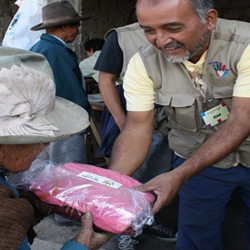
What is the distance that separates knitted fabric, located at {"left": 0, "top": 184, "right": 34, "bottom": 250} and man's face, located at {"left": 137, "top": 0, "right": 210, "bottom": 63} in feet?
3.06

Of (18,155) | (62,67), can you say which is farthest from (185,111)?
(62,67)

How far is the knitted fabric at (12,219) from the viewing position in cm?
131

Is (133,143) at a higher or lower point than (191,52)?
lower

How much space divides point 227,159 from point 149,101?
51 cm

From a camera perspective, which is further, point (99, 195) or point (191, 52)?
point (191, 52)

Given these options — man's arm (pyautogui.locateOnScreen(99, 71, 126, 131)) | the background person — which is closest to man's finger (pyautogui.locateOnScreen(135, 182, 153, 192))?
man's arm (pyautogui.locateOnScreen(99, 71, 126, 131))

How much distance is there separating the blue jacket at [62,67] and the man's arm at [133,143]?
113cm

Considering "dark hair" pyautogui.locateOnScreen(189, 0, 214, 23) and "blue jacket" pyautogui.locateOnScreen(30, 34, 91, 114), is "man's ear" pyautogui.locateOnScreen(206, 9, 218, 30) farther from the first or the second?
"blue jacket" pyautogui.locateOnScreen(30, 34, 91, 114)

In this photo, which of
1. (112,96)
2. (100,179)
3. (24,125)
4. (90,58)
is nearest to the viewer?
(24,125)

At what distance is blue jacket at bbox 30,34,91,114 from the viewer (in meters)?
3.22

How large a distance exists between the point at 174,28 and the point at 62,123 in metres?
0.71

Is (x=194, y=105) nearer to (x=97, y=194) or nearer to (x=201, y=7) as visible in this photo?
(x=201, y=7)

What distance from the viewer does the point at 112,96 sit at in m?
2.95

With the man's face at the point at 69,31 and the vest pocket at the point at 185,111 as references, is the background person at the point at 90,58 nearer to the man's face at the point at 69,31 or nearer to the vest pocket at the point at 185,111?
the man's face at the point at 69,31
